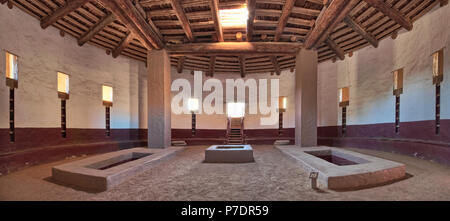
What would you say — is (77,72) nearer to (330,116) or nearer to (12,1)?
(12,1)

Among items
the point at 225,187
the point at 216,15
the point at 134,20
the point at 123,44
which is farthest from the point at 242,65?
the point at 225,187

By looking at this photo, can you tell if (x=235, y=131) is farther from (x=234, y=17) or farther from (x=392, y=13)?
(x=392, y=13)

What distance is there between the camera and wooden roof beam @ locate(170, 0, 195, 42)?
20.5 feet

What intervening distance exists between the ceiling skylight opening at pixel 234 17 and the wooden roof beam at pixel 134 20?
9.81 feet

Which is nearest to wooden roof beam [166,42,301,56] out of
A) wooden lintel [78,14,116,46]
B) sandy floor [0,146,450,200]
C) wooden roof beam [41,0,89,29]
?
wooden lintel [78,14,116,46]

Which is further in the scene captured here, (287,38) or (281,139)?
(281,139)

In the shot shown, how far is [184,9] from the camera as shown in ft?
22.8

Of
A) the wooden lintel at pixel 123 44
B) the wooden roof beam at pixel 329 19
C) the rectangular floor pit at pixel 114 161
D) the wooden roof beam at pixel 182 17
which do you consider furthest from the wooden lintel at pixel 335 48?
the rectangular floor pit at pixel 114 161

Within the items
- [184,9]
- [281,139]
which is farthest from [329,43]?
[184,9]

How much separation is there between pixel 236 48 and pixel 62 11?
675cm

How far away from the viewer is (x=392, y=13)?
266 inches

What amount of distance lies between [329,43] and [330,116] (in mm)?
4338

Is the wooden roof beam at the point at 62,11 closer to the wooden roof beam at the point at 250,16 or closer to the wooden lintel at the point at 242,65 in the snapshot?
the wooden roof beam at the point at 250,16

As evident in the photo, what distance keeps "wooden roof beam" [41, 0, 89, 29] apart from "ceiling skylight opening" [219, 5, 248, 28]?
486 centimetres
